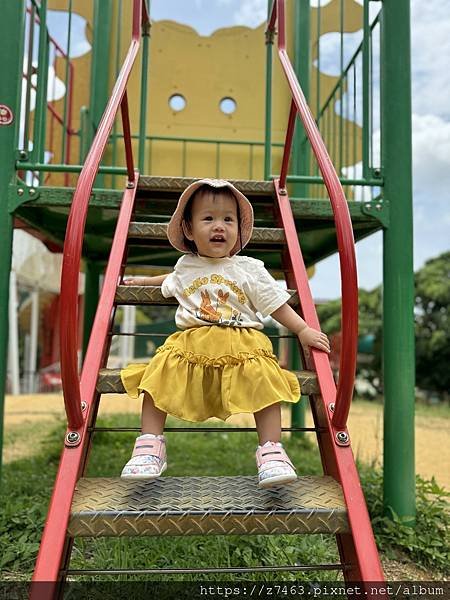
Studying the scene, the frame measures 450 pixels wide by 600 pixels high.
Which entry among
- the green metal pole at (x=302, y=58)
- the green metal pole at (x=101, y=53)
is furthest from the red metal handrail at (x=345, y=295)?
the green metal pole at (x=101, y=53)

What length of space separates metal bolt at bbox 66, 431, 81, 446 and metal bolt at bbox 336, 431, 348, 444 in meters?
0.71

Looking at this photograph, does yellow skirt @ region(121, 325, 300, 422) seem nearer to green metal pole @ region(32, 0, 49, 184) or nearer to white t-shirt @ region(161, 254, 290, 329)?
white t-shirt @ region(161, 254, 290, 329)

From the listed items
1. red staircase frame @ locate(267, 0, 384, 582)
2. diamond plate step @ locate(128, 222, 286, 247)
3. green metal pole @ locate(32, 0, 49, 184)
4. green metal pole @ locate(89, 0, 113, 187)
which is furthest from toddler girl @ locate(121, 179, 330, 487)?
green metal pole @ locate(89, 0, 113, 187)

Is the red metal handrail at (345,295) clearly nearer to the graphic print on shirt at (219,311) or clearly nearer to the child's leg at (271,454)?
the child's leg at (271,454)

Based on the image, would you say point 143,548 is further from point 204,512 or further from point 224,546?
point 204,512

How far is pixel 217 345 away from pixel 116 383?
347mm

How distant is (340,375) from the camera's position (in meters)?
1.47

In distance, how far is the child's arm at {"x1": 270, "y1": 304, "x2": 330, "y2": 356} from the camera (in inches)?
71.4

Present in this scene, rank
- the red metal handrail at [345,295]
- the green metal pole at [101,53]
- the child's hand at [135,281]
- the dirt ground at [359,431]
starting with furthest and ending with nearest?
1. the dirt ground at [359,431]
2. the green metal pole at [101,53]
3. the child's hand at [135,281]
4. the red metal handrail at [345,295]

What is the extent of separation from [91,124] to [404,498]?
3.17 meters

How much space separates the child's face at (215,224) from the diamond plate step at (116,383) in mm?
479

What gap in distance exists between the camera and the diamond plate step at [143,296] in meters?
2.09

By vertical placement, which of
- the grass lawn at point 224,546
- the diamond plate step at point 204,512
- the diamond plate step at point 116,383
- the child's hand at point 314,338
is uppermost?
the child's hand at point 314,338

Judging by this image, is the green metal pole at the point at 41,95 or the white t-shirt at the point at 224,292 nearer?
the white t-shirt at the point at 224,292
